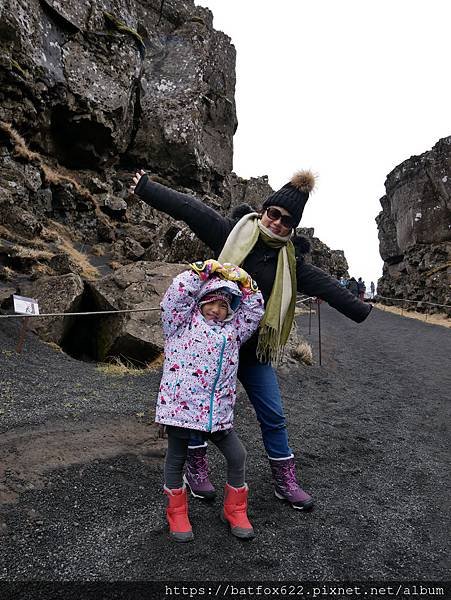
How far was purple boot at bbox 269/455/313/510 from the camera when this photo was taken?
268 centimetres

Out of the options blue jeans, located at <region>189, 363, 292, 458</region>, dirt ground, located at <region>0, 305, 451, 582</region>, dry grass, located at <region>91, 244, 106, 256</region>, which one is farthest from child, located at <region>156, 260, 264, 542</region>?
dry grass, located at <region>91, 244, 106, 256</region>

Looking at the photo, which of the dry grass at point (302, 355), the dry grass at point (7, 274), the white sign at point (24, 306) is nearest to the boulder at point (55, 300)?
the dry grass at point (7, 274)

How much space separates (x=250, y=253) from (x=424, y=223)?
27.3m

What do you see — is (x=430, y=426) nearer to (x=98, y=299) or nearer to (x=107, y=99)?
(x=98, y=299)

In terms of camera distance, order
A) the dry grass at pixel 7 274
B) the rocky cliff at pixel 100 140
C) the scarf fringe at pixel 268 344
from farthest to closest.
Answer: the rocky cliff at pixel 100 140 → the dry grass at pixel 7 274 → the scarf fringe at pixel 268 344

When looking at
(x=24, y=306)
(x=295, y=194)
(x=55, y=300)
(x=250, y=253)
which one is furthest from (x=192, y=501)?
(x=55, y=300)

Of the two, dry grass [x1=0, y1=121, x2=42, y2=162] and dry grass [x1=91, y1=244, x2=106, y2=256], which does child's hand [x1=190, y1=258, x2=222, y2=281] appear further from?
dry grass [x1=0, y1=121, x2=42, y2=162]

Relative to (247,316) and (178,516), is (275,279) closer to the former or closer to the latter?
(247,316)

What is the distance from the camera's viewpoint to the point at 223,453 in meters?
2.32

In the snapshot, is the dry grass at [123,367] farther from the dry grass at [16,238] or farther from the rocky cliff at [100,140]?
the dry grass at [16,238]

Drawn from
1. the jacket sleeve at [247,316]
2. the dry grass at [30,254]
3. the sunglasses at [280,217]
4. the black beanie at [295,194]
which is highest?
the black beanie at [295,194]

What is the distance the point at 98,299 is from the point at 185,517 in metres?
5.78

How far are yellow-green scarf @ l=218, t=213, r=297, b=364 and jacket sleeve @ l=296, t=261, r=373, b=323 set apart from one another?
138 mm

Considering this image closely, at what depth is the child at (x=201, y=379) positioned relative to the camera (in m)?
2.21
